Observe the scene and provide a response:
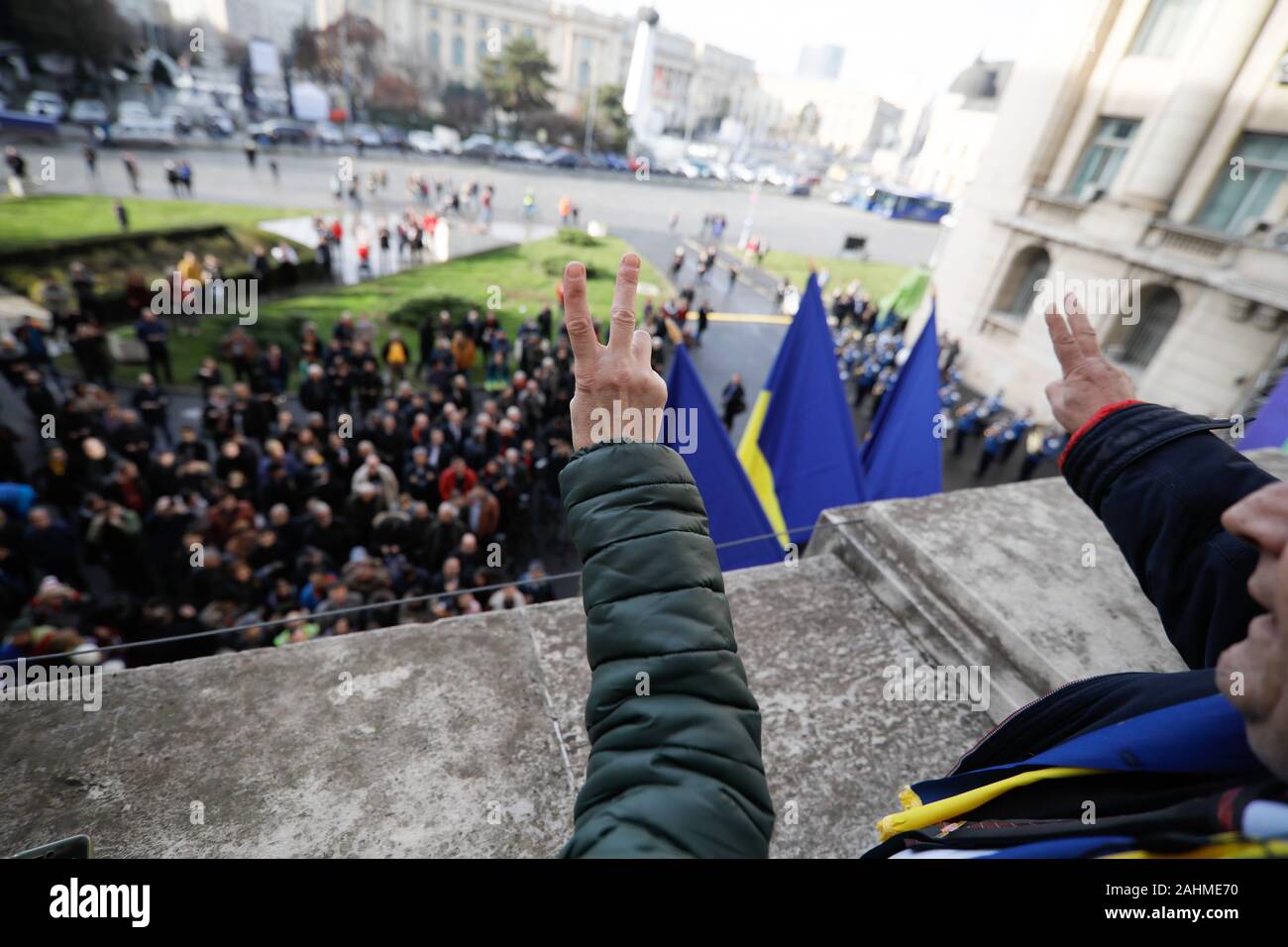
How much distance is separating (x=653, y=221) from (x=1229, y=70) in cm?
2471

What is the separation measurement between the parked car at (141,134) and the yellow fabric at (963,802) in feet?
136

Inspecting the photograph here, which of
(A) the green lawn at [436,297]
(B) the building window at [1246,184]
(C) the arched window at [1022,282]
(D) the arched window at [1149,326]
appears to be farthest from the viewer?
(C) the arched window at [1022,282]

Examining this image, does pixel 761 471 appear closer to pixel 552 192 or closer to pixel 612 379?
pixel 612 379

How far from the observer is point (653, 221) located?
3484 centimetres

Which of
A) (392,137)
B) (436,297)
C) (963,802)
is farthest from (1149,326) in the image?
(392,137)

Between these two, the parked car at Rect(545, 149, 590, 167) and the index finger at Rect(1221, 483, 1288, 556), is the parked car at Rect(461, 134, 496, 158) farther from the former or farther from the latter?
the index finger at Rect(1221, 483, 1288, 556)

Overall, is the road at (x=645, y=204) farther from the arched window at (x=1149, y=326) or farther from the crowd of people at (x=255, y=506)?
the crowd of people at (x=255, y=506)

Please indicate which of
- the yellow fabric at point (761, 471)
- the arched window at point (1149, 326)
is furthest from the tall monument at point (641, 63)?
the yellow fabric at point (761, 471)

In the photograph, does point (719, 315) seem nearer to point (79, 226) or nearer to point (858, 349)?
point (858, 349)

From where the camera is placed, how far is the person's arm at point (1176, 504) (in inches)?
59.9

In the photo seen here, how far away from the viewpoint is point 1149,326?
16.2 metres

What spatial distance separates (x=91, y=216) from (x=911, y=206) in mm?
49596

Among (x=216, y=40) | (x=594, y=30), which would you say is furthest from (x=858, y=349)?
(x=594, y=30)

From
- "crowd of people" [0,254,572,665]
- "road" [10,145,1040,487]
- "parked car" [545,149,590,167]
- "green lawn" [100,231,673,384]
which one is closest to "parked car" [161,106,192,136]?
"road" [10,145,1040,487]
